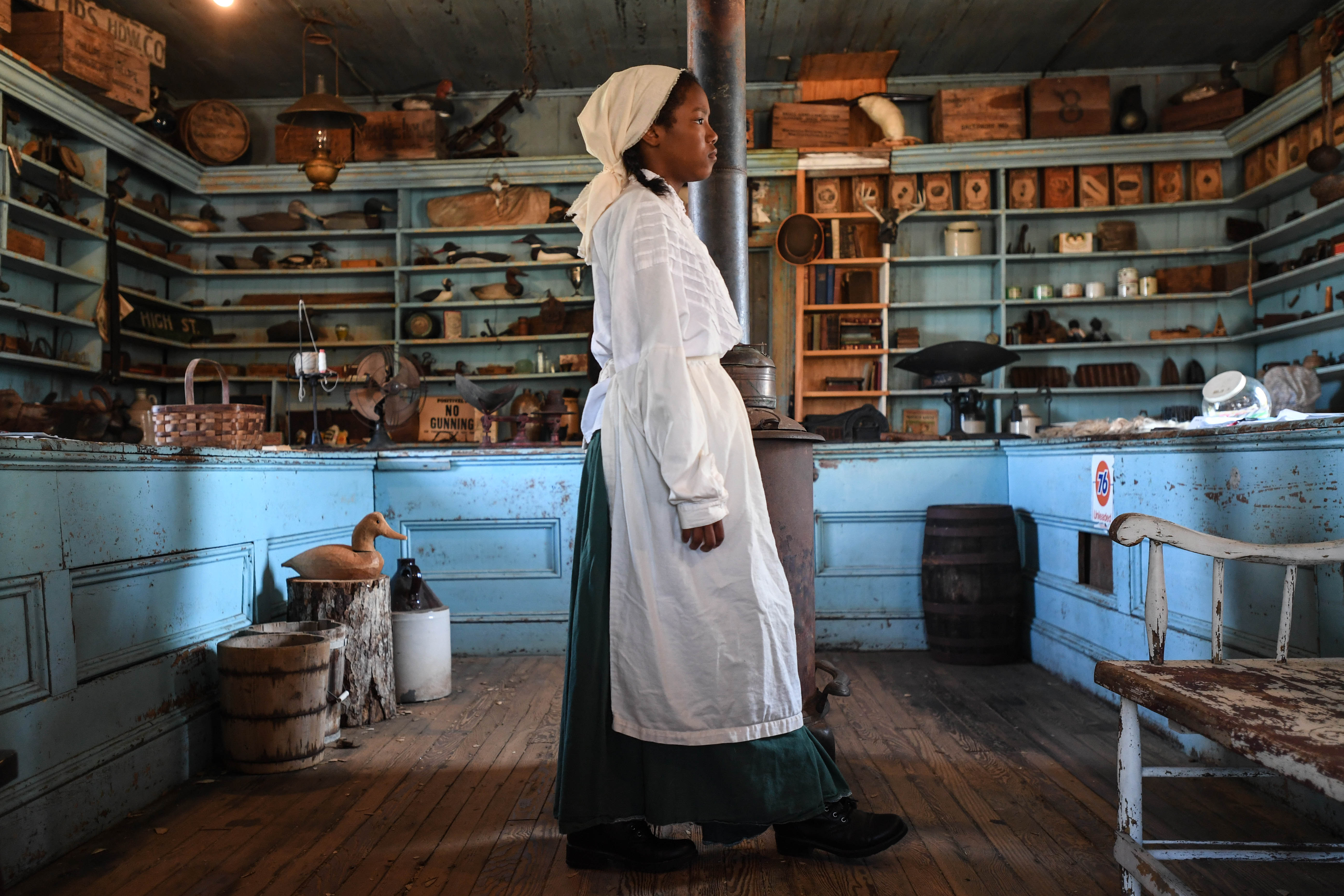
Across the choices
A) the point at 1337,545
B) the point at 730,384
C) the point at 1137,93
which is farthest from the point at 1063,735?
the point at 1137,93

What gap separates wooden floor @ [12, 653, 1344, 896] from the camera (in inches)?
67.2

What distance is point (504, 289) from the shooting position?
6656 millimetres

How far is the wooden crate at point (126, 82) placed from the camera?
206 inches

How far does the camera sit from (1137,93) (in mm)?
6324

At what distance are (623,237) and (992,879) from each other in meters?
1.46

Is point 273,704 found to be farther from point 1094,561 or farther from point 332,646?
point 1094,561

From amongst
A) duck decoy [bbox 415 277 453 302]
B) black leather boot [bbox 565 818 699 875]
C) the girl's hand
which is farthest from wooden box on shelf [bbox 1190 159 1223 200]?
black leather boot [bbox 565 818 699 875]

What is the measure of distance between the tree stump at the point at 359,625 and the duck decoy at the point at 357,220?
15.0 ft

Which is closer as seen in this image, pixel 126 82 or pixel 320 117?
pixel 126 82

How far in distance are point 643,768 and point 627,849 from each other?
0.66 ft

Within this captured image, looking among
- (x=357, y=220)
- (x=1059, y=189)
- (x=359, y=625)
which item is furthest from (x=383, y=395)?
(x=1059, y=189)

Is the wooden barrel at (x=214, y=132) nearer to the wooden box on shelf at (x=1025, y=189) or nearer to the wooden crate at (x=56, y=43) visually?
the wooden crate at (x=56, y=43)

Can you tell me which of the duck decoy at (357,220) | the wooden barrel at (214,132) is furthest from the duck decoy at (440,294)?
the wooden barrel at (214,132)

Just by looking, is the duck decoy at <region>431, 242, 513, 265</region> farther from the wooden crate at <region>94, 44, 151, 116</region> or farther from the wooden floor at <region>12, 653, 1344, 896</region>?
the wooden floor at <region>12, 653, 1344, 896</region>
